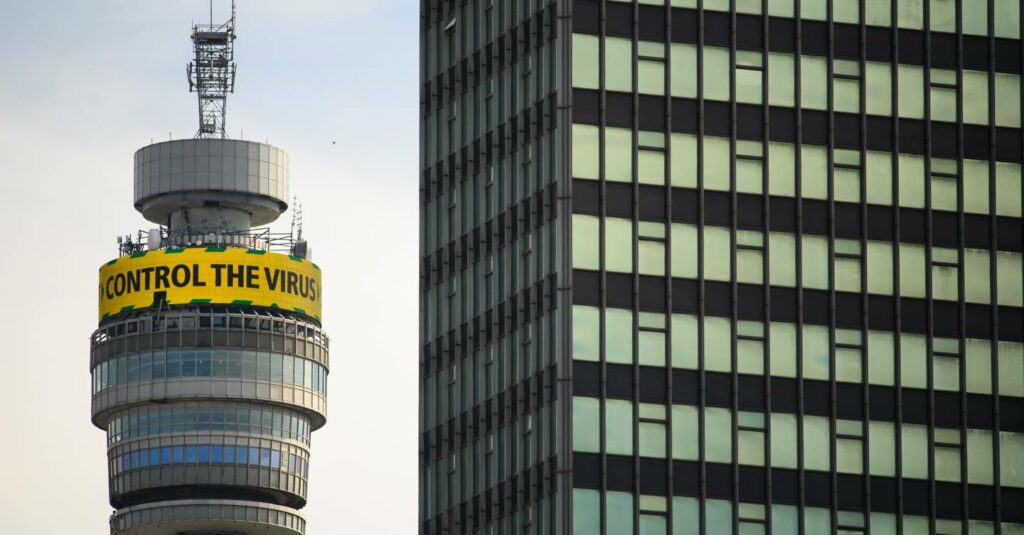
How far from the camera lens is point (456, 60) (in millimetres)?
116375

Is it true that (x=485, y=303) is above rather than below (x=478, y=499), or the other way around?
above

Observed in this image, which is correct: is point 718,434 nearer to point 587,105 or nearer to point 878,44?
point 587,105

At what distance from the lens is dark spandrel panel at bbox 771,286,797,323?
10425 centimetres

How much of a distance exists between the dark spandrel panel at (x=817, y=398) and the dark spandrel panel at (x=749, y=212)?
6.88 metres

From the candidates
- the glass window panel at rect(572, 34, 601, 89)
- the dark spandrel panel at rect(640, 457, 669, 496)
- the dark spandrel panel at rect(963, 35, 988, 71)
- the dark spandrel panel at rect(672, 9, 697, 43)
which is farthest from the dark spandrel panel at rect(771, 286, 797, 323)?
the dark spandrel panel at rect(963, 35, 988, 71)

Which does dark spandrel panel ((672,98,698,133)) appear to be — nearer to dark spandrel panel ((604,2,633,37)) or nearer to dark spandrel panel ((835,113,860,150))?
dark spandrel panel ((604,2,633,37))

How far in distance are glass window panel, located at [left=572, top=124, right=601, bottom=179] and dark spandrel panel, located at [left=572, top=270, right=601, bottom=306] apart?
13.7ft


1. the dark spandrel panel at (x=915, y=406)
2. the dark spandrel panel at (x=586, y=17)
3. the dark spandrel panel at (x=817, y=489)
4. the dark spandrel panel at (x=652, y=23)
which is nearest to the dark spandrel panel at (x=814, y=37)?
the dark spandrel panel at (x=652, y=23)

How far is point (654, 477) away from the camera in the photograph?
100 m

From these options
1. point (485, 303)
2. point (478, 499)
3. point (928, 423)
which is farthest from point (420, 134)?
point (928, 423)

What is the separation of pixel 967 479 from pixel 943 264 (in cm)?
933

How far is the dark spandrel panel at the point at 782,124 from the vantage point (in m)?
106

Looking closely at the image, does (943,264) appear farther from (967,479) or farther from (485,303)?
(485,303)

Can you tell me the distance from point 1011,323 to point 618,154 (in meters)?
18.7
